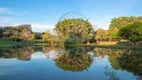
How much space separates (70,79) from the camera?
→ 13.2 m

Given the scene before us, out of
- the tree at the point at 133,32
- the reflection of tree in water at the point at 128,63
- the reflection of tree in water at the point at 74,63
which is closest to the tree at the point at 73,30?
the tree at the point at 133,32

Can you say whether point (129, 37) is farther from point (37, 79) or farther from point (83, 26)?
point (37, 79)

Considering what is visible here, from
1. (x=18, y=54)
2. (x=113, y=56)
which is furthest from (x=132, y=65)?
(x=18, y=54)

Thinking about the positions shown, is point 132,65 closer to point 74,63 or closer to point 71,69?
point 74,63

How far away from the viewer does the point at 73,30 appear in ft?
246

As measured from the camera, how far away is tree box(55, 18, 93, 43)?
246 feet

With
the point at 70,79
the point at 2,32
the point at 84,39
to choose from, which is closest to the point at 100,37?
the point at 84,39

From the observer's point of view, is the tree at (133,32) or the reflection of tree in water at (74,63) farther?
the tree at (133,32)

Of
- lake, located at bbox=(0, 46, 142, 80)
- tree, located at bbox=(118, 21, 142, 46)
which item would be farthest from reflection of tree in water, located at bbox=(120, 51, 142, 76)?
tree, located at bbox=(118, 21, 142, 46)

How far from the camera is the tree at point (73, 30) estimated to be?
7512 cm

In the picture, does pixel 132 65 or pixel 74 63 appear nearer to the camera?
pixel 132 65

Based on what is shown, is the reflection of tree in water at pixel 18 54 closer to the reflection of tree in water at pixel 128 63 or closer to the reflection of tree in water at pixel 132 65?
the reflection of tree in water at pixel 128 63

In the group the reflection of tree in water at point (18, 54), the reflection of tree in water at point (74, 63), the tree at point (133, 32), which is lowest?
the reflection of tree in water at point (74, 63)

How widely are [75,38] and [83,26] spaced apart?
588 cm
